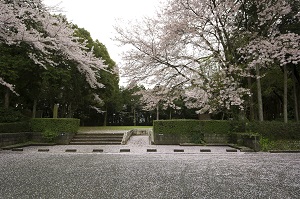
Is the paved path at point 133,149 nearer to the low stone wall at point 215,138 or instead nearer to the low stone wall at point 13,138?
the low stone wall at point 13,138

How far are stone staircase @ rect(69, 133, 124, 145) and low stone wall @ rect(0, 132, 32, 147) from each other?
2.48 metres

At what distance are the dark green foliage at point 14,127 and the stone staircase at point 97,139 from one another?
8.99 ft

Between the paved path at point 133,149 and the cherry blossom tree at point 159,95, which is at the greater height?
the cherry blossom tree at point 159,95

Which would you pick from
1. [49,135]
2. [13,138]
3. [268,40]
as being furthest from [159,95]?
[13,138]

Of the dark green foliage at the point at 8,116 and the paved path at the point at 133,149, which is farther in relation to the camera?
the dark green foliage at the point at 8,116

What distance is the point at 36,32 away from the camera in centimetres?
1045

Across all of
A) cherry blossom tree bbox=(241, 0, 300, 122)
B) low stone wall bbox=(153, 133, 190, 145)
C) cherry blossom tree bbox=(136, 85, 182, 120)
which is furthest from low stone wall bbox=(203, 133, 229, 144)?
cherry blossom tree bbox=(136, 85, 182, 120)

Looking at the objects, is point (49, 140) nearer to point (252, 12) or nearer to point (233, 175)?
point (233, 175)

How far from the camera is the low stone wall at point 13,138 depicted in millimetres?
11617

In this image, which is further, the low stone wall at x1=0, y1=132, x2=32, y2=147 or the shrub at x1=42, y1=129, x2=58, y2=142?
the shrub at x1=42, y1=129, x2=58, y2=142

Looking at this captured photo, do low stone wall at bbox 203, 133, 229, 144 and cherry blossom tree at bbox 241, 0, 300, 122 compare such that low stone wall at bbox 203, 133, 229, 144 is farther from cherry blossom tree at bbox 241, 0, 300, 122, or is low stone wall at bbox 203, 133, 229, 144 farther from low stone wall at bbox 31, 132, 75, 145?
low stone wall at bbox 31, 132, 75, 145

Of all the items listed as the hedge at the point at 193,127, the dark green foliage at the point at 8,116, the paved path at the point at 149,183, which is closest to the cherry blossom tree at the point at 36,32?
the dark green foliage at the point at 8,116

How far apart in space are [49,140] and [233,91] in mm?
10848

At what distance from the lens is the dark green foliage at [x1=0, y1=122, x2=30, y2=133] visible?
12108 mm
